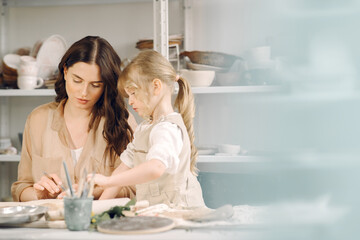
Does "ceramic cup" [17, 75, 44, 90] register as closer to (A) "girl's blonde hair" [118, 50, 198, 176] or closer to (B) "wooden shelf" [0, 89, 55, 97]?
(B) "wooden shelf" [0, 89, 55, 97]

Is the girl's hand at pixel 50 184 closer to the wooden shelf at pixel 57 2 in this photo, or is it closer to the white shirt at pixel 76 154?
the white shirt at pixel 76 154

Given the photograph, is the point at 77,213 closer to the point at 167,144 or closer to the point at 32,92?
the point at 167,144

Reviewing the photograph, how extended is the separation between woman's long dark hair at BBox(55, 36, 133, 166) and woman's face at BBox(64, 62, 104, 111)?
2cm

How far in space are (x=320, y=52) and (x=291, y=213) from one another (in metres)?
0.31

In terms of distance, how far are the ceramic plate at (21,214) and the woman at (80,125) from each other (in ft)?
1.38

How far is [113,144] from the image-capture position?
5.07 feet

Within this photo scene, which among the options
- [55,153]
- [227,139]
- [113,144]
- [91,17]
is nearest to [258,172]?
[227,139]

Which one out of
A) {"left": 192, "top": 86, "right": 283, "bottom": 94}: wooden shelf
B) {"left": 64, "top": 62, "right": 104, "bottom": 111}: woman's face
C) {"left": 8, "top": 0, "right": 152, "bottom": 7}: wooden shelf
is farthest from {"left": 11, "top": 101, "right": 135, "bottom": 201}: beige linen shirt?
{"left": 8, "top": 0, "right": 152, "bottom": 7}: wooden shelf

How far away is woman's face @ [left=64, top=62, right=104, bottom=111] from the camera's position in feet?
4.81

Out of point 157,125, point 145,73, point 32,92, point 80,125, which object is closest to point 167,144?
point 157,125

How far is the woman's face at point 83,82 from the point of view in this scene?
1465 mm

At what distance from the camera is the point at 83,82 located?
1.47 meters

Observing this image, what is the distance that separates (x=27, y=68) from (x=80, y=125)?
24.3 inches

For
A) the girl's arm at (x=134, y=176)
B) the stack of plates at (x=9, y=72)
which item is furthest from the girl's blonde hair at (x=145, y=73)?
the stack of plates at (x=9, y=72)
